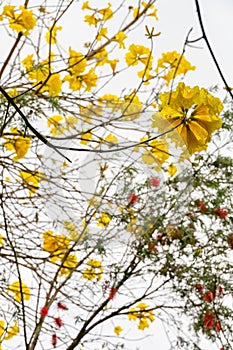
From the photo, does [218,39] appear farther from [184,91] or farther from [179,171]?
[184,91]

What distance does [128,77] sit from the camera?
1.08 m

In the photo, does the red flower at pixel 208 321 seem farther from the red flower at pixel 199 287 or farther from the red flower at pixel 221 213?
the red flower at pixel 221 213

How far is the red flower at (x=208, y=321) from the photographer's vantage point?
0.93 meters

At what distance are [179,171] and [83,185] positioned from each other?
0.27 meters

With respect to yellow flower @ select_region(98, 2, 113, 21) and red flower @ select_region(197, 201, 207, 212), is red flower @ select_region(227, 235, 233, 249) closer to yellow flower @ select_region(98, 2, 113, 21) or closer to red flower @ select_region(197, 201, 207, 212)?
red flower @ select_region(197, 201, 207, 212)

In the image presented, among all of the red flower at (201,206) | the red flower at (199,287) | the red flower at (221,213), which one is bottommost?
the red flower at (199,287)

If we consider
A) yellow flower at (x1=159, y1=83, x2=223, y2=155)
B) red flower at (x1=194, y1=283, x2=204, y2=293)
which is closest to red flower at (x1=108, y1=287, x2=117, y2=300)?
red flower at (x1=194, y1=283, x2=204, y2=293)

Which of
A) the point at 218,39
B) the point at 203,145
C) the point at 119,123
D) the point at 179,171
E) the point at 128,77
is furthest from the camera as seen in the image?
the point at 218,39

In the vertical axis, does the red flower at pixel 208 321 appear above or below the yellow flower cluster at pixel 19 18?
below

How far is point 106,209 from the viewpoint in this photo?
81 centimetres

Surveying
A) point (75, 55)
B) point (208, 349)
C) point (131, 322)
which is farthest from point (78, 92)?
point (208, 349)

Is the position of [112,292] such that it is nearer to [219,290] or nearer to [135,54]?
[219,290]

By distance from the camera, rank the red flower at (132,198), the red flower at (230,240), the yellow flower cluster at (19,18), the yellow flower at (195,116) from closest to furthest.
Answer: the yellow flower at (195,116), the yellow flower cluster at (19,18), the red flower at (132,198), the red flower at (230,240)

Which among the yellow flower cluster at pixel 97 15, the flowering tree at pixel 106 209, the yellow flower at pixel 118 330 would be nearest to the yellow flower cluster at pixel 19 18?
the flowering tree at pixel 106 209
